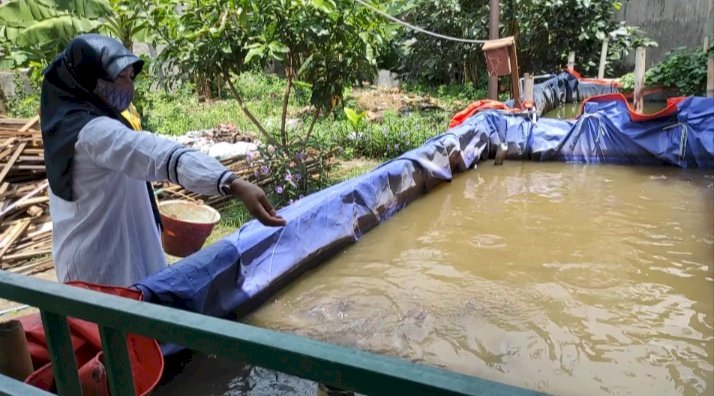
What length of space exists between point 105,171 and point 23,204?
3414 millimetres

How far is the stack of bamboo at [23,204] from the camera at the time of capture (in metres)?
4.31

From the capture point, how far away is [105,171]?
6.39 feet

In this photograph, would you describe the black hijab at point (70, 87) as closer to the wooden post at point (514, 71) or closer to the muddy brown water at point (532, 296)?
the muddy brown water at point (532, 296)

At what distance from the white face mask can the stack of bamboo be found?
272 cm

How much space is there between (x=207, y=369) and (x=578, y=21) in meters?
14.0

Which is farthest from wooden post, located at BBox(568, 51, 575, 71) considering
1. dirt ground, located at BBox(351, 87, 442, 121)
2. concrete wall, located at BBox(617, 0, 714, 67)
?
dirt ground, located at BBox(351, 87, 442, 121)

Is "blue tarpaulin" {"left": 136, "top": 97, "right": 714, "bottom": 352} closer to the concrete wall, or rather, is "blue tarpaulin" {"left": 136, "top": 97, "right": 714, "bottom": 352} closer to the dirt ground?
the dirt ground

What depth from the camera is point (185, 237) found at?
3.75 meters

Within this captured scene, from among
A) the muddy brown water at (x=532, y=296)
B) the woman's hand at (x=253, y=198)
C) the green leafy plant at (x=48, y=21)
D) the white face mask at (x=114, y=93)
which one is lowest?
the muddy brown water at (x=532, y=296)

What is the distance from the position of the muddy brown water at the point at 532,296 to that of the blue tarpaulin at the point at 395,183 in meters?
0.21

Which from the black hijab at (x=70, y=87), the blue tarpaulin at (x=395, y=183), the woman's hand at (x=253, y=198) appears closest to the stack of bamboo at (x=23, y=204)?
the blue tarpaulin at (x=395, y=183)

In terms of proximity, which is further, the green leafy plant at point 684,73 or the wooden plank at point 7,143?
the green leafy plant at point 684,73

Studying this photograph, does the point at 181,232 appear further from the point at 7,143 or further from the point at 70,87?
the point at 7,143

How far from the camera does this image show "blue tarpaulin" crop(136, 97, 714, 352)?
10.6ft
